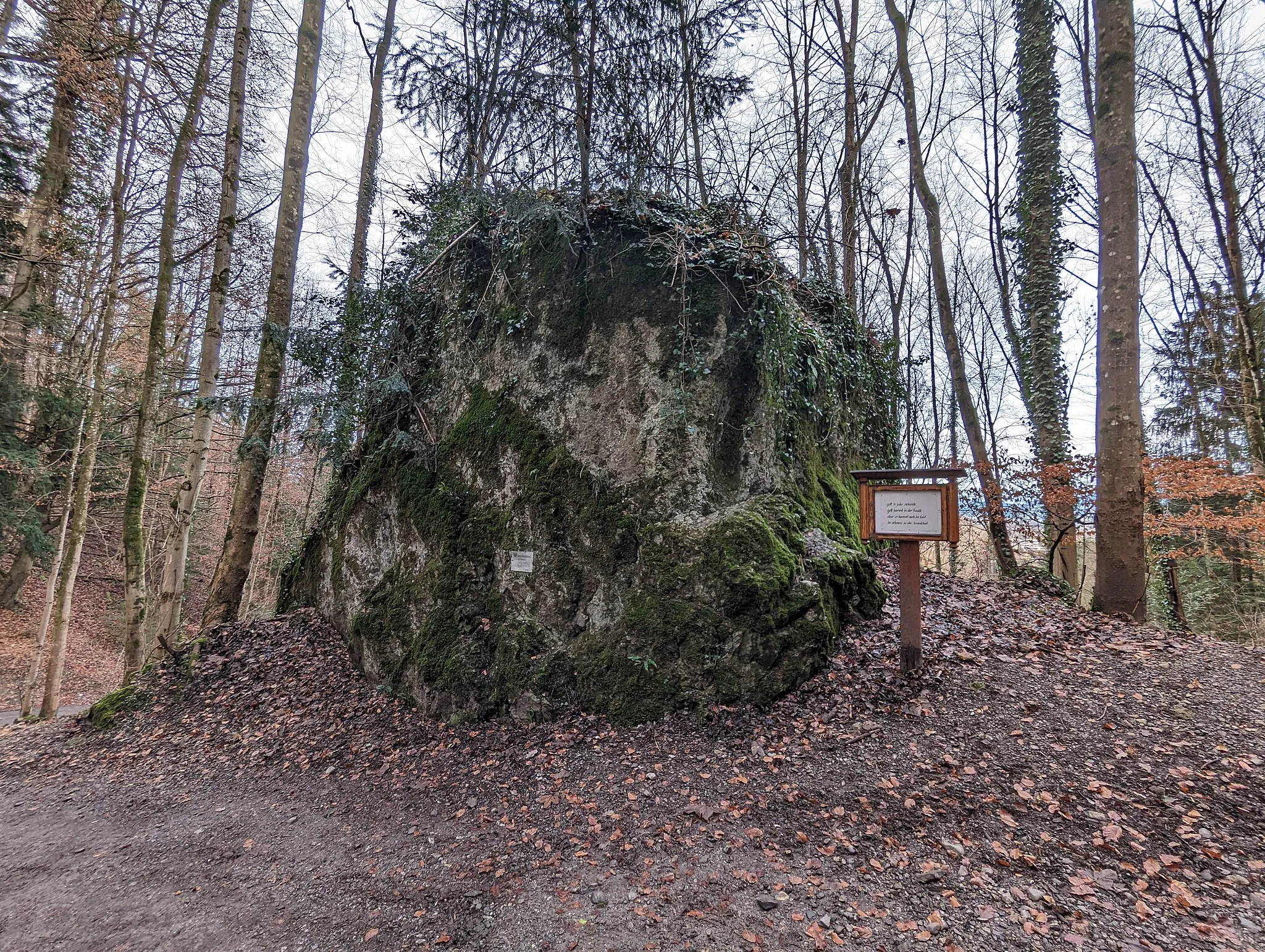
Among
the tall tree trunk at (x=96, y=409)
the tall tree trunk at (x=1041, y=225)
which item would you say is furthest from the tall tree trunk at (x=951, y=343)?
the tall tree trunk at (x=96, y=409)

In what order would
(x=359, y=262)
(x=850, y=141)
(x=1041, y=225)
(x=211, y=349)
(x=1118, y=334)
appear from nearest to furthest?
(x=1118, y=334), (x=211, y=349), (x=1041, y=225), (x=359, y=262), (x=850, y=141)

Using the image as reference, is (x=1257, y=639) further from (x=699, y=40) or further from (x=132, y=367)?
(x=132, y=367)

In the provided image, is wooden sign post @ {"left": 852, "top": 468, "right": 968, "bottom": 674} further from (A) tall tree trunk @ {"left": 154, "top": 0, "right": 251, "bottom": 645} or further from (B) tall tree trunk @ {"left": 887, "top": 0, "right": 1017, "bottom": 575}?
(A) tall tree trunk @ {"left": 154, "top": 0, "right": 251, "bottom": 645}

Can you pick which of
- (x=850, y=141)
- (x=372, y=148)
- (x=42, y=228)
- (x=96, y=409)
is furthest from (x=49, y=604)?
(x=850, y=141)

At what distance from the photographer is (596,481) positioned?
5.05 metres

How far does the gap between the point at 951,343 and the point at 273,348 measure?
1070cm

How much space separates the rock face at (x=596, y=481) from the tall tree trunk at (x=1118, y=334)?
8.22 feet

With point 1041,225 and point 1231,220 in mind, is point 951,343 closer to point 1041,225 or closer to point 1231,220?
point 1041,225

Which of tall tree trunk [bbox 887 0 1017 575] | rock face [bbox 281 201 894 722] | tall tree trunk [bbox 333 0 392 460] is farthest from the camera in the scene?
tall tree trunk [bbox 887 0 1017 575]

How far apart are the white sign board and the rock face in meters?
0.84

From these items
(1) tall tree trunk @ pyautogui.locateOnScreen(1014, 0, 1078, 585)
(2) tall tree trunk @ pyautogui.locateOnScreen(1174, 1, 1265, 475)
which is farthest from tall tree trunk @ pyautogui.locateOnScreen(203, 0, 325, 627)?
(2) tall tree trunk @ pyautogui.locateOnScreen(1174, 1, 1265, 475)

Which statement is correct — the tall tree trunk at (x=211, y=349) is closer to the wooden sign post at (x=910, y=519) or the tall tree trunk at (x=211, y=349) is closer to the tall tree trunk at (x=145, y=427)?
the tall tree trunk at (x=145, y=427)

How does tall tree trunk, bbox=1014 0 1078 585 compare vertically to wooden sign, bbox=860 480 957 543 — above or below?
above

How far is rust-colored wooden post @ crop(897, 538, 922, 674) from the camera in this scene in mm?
4156
